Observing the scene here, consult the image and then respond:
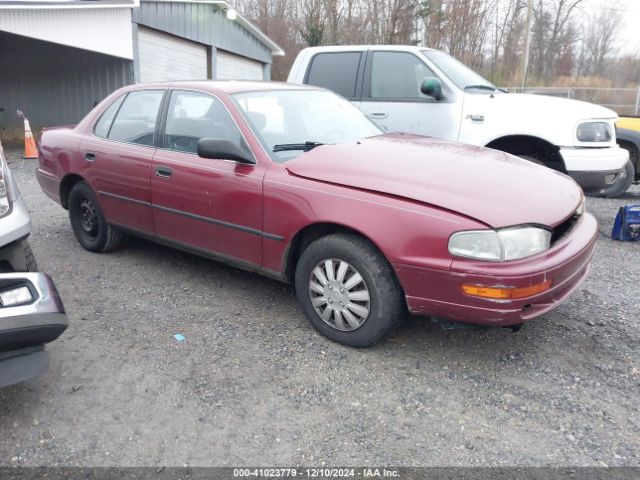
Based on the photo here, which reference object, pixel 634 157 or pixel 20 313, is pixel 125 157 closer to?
pixel 20 313

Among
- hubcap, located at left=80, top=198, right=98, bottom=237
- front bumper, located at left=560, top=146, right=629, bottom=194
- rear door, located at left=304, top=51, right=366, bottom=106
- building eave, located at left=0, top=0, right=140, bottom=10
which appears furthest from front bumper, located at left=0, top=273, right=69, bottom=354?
building eave, located at left=0, top=0, right=140, bottom=10

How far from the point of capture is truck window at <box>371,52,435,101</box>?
6.09m

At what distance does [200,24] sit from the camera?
51.4 feet

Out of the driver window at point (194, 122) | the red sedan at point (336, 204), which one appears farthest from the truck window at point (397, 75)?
the driver window at point (194, 122)

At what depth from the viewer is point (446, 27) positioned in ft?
88.1

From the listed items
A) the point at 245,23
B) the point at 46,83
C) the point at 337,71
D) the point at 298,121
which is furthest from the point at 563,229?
the point at 245,23

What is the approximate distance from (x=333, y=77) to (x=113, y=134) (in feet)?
9.69

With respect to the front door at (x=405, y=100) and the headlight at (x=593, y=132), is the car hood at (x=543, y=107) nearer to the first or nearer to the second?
the headlight at (x=593, y=132)

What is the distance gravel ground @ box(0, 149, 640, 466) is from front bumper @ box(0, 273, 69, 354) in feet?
1.56

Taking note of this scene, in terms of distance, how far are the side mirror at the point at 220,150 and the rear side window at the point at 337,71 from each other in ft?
10.7

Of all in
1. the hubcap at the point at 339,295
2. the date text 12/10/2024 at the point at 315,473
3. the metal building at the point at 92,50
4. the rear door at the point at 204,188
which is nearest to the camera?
the date text 12/10/2024 at the point at 315,473

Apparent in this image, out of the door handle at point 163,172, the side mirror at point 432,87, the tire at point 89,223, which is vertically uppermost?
the side mirror at point 432,87

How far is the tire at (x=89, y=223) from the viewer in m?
4.77

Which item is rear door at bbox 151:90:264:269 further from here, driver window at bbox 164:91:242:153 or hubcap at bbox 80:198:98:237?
hubcap at bbox 80:198:98:237
